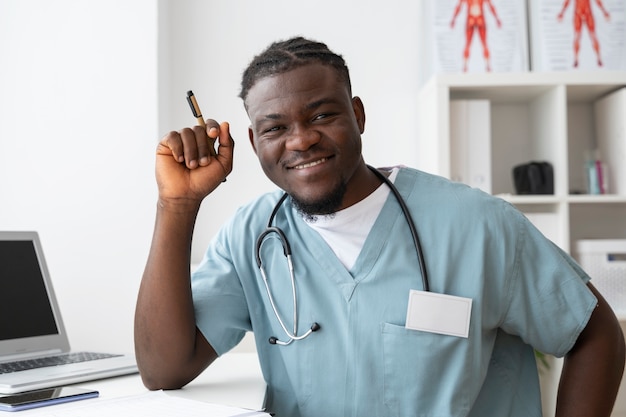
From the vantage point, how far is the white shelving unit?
7.75 ft

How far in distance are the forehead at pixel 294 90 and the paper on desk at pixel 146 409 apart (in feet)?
1.66

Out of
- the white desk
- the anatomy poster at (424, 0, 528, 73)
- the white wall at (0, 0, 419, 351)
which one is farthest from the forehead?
the anatomy poster at (424, 0, 528, 73)

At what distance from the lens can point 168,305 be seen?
1.32 m

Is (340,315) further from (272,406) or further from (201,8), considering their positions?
(201,8)

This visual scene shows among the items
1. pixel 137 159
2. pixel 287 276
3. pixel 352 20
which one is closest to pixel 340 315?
pixel 287 276

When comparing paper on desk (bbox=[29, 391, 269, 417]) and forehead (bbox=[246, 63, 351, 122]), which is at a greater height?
forehead (bbox=[246, 63, 351, 122])

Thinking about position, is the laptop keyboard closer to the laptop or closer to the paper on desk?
the laptop

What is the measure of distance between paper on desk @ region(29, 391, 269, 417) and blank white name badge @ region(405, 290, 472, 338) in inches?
14.8

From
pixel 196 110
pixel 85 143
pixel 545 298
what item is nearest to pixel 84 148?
pixel 85 143

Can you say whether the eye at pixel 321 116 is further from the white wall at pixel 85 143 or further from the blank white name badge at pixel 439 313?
the white wall at pixel 85 143

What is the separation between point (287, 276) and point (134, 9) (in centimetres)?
130

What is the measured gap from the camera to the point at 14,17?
7.70 feet

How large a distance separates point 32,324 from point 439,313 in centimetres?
95

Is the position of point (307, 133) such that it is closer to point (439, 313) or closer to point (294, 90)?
point (294, 90)
